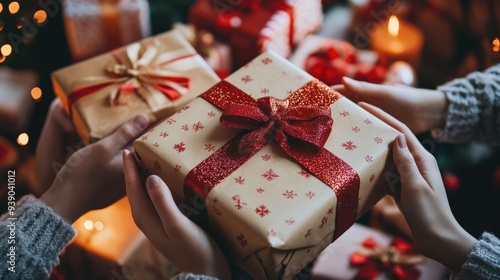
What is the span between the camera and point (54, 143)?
4.69ft

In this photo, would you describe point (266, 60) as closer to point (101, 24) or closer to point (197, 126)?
point (197, 126)

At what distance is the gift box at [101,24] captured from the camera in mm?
1811

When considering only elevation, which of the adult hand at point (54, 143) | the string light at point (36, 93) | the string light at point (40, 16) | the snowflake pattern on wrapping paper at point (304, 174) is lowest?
the string light at point (36, 93)

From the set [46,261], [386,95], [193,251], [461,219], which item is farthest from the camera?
[461,219]

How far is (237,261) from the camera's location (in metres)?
1.00

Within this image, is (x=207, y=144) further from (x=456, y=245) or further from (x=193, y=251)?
(x=456, y=245)

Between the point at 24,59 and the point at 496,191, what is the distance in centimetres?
177

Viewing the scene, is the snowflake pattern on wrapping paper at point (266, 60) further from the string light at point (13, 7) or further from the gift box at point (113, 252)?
the string light at point (13, 7)

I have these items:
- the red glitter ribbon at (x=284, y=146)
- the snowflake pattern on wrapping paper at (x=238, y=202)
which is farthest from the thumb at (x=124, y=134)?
the snowflake pattern on wrapping paper at (x=238, y=202)

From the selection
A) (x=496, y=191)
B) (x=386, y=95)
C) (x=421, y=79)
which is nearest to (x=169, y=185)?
(x=386, y=95)

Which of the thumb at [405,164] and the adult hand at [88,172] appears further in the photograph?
the adult hand at [88,172]

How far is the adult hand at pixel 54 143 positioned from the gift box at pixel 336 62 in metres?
0.87

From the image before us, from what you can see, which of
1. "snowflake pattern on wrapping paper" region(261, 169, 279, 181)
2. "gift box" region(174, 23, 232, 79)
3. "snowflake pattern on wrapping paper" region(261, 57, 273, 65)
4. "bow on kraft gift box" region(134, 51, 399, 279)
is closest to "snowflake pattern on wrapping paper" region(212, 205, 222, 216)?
"bow on kraft gift box" region(134, 51, 399, 279)

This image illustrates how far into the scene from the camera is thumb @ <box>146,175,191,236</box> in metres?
0.95
